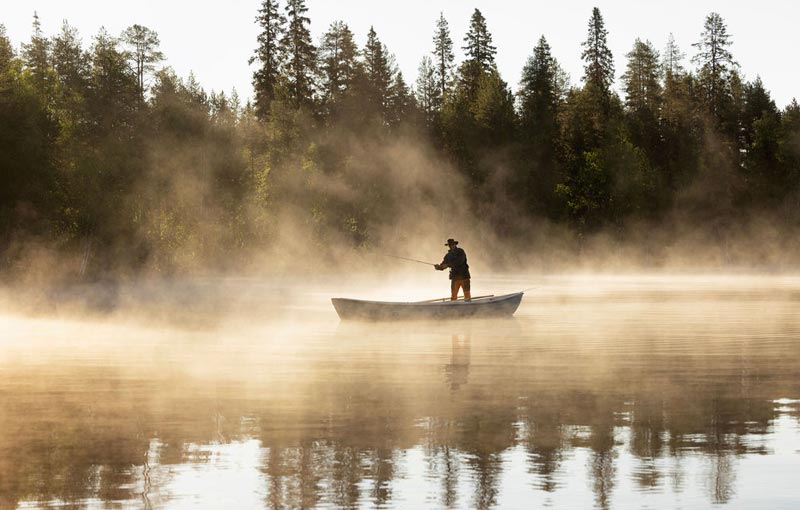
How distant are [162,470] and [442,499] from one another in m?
3.15

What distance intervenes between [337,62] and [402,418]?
300 feet

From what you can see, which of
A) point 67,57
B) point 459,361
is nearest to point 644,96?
point 67,57

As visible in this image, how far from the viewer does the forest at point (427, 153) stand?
8894 cm

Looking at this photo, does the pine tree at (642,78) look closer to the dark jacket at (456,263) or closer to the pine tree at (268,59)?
the pine tree at (268,59)

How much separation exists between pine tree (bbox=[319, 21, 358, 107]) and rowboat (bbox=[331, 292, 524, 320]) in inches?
2690

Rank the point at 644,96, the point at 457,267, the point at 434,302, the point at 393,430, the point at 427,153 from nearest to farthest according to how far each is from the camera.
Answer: the point at 393,430
the point at 434,302
the point at 457,267
the point at 427,153
the point at 644,96

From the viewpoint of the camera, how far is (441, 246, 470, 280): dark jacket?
35750 mm

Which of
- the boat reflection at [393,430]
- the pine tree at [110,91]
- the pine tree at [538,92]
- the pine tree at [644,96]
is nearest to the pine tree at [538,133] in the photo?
the pine tree at [538,92]

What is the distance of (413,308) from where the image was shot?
3453 cm

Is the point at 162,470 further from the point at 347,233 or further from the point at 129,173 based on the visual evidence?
the point at 347,233

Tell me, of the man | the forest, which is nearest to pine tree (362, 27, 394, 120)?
the forest

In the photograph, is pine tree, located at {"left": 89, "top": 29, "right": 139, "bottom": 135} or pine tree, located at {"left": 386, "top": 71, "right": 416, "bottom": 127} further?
pine tree, located at {"left": 386, "top": 71, "right": 416, "bottom": 127}

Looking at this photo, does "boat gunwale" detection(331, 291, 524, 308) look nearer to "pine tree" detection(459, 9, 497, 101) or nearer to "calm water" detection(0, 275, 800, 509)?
"calm water" detection(0, 275, 800, 509)

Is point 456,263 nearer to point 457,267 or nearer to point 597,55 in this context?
point 457,267
